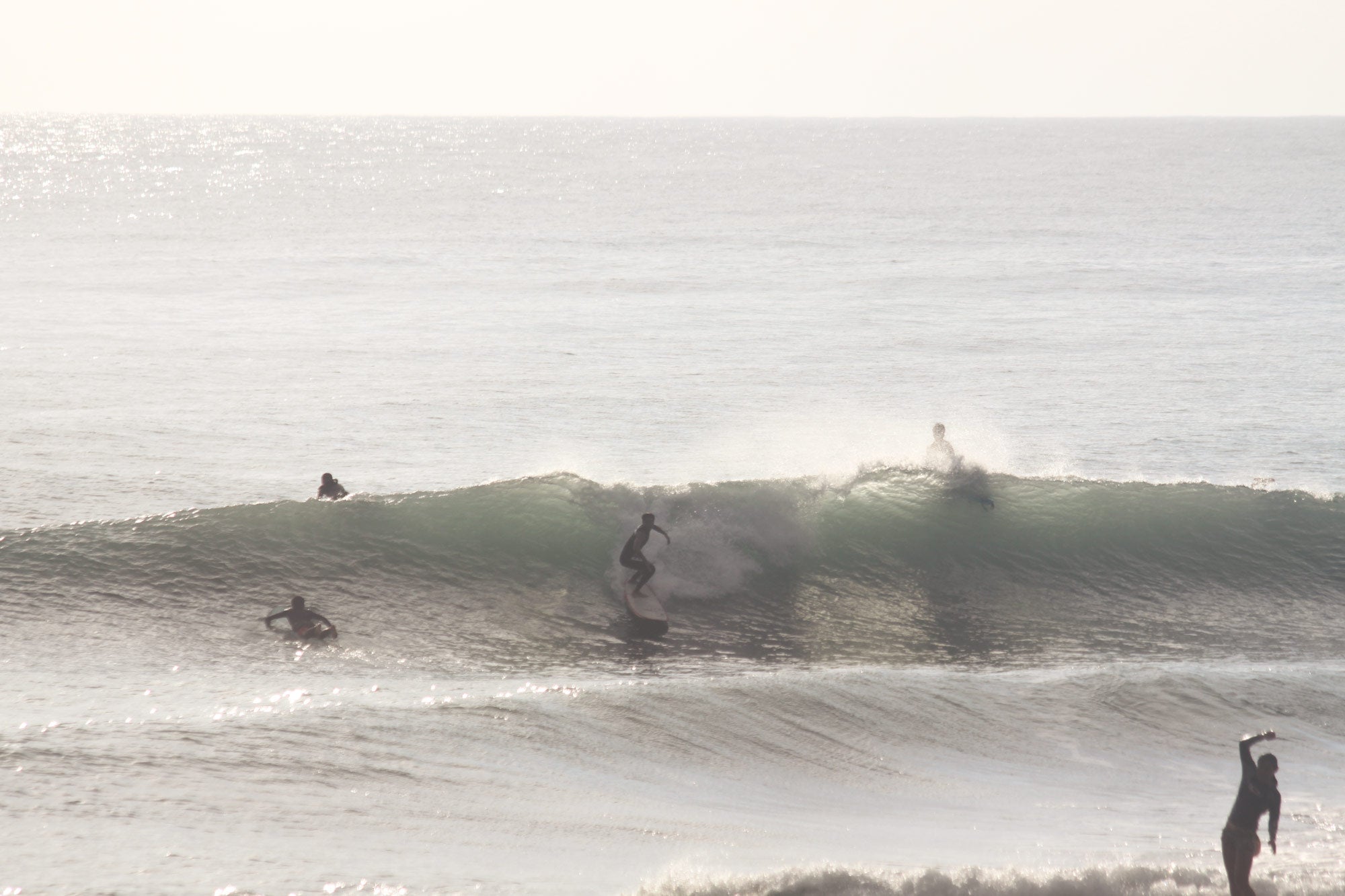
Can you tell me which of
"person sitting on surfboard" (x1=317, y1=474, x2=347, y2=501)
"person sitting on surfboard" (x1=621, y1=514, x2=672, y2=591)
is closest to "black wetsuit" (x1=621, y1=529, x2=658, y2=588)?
"person sitting on surfboard" (x1=621, y1=514, x2=672, y2=591)

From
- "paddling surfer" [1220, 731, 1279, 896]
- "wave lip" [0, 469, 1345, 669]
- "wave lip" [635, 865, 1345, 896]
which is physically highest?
"wave lip" [0, 469, 1345, 669]

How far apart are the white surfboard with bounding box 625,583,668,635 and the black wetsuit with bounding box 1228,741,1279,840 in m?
7.28

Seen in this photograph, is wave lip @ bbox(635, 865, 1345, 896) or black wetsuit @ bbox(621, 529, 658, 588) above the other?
black wetsuit @ bbox(621, 529, 658, 588)

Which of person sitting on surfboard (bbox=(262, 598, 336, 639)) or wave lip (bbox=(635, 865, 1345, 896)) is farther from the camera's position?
person sitting on surfboard (bbox=(262, 598, 336, 639))

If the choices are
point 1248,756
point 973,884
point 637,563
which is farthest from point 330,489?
point 1248,756

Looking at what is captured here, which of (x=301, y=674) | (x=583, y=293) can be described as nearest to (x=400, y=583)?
(x=301, y=674)

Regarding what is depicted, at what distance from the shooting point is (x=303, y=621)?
1338 centimetres

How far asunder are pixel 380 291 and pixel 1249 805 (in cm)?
4583

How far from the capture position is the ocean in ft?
29.5

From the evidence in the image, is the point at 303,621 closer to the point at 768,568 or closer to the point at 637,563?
the point at 637,563

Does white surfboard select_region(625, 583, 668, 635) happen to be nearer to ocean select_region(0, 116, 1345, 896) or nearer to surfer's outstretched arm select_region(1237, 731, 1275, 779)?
ocean select_region(0, 116, 1345, 896)

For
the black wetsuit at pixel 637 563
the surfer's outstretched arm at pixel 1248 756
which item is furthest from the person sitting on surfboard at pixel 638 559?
the surfer's outstretched arm at pixel 1248 756

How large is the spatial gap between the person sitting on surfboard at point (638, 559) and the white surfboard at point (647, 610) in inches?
4.4

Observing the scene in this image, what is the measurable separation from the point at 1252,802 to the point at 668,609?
25.8 ft
